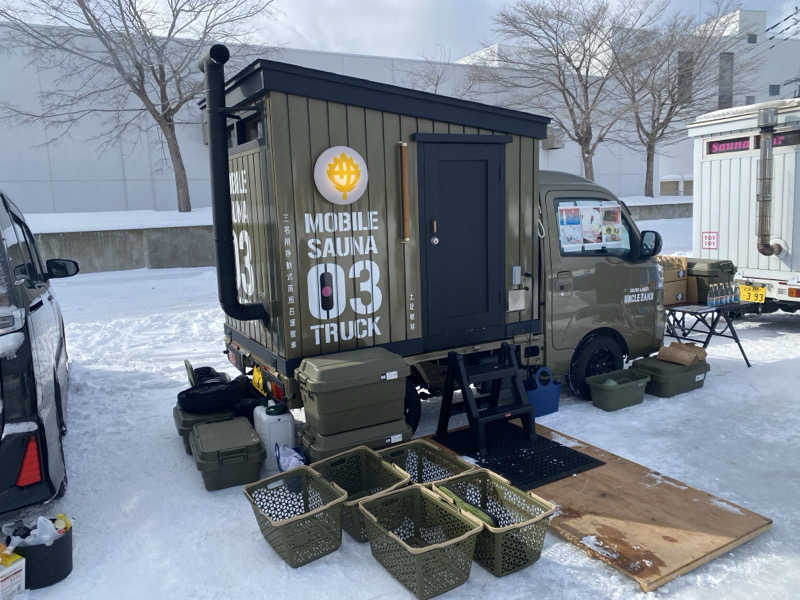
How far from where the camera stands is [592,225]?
6.15m

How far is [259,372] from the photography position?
17.3ft

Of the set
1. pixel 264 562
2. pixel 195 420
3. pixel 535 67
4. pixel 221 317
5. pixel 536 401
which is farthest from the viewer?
pixel 535 67

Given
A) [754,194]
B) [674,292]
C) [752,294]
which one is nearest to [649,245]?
[674,292]

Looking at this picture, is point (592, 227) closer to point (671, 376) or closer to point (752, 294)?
point (671, 376)

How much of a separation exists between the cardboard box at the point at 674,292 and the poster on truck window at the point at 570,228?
2.06 metres

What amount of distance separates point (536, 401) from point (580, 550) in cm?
218

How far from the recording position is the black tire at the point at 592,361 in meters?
6.15

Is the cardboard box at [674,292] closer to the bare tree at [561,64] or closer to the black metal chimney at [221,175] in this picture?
the black metal chimney at [221,175]

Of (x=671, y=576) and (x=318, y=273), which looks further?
(x=318, y=273)

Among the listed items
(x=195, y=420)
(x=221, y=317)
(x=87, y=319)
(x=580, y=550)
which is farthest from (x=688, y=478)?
(x=87, y=319)

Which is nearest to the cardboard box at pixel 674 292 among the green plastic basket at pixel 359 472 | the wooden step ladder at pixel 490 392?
the wooden step ladder at pixel 490 392

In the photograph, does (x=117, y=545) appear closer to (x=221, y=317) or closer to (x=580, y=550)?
(x=580, y=550)

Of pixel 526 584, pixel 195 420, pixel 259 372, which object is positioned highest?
pixel 259 372

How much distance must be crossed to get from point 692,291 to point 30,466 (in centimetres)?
688
